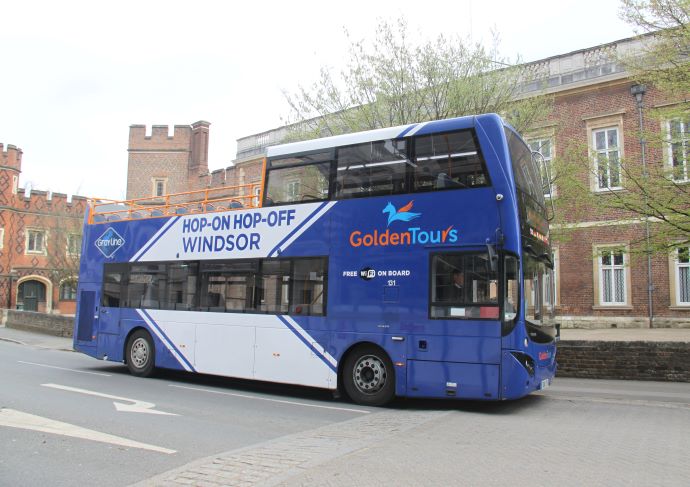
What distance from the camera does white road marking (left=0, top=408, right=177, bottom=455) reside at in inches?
255

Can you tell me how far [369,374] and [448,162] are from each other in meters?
3.68

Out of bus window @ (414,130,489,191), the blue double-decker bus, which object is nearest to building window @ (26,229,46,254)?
the blue double-decker bus

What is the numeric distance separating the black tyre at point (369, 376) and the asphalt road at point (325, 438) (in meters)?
0.43

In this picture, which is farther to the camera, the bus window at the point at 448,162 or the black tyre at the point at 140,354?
the black tyre at the point at 140,354

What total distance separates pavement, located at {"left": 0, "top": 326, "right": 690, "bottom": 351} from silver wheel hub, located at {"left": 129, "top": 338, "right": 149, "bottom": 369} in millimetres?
9427

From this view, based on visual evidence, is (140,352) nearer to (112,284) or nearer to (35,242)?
(112,284)

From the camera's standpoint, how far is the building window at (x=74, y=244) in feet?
116

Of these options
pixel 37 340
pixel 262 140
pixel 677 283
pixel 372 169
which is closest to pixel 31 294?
pixel 37 340

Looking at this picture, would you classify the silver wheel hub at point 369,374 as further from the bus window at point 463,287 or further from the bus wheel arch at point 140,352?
the bus wheel arch at point 140,352

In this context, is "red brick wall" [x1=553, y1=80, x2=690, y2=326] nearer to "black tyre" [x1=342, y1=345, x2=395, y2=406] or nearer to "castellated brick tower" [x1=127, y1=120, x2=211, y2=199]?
"black tyre" [x1=342, y1=345, x2=395, y2=406]

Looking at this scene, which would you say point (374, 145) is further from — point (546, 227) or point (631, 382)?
point (631, 382)

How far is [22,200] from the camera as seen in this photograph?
148ft

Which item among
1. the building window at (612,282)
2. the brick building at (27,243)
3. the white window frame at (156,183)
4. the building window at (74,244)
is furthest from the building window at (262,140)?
the building window at (612,282)

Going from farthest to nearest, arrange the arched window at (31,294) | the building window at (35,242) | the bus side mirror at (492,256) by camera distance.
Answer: the building window at (35,242) < the arched window at (31,294) < the bus side mirror at (492,256)
